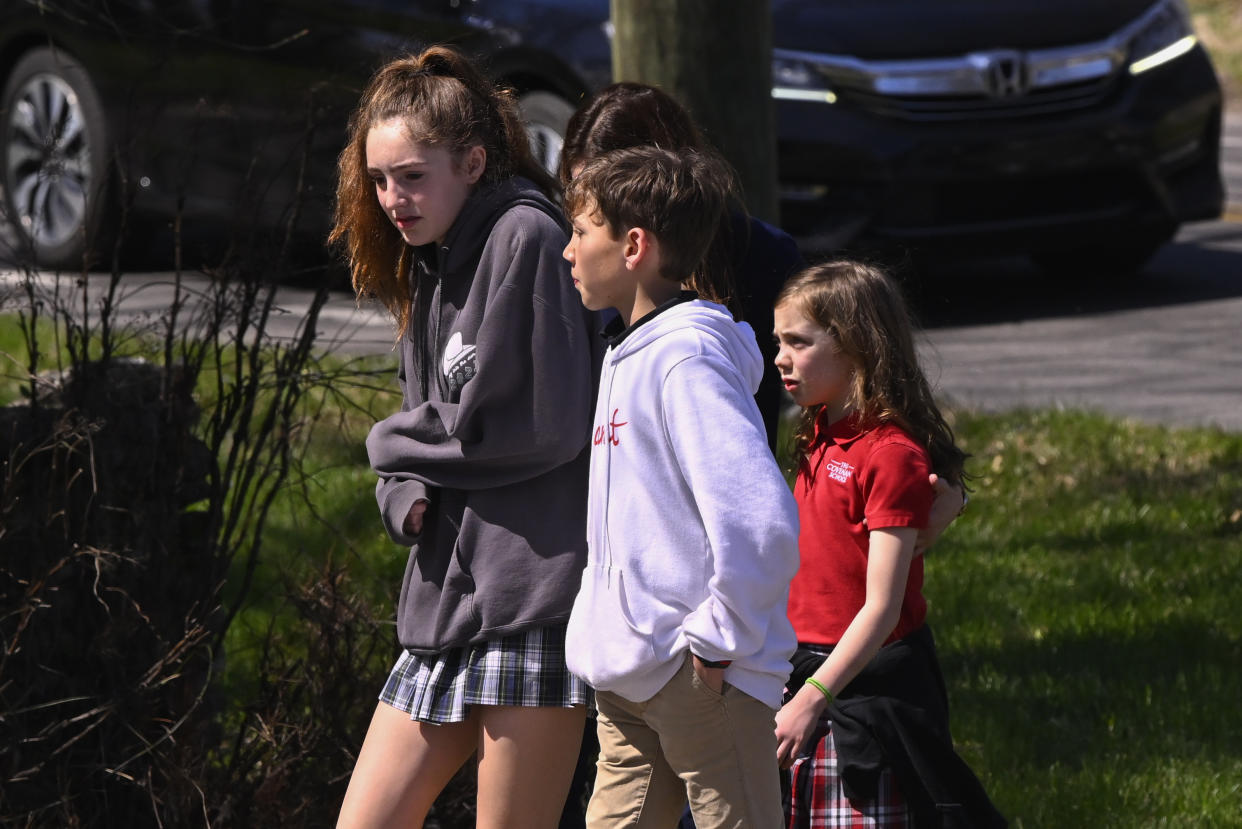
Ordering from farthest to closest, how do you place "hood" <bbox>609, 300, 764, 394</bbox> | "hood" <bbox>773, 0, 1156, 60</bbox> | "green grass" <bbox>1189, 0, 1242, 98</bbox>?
1. "green grass" <bbox>1189, 0, 1242, 98</bbox>
2. "hood" <bbox>773, 0, 1156, 60</bbox>
3. "hood" <bbox>609, 300, 764, 394</bbox>

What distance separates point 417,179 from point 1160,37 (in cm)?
680

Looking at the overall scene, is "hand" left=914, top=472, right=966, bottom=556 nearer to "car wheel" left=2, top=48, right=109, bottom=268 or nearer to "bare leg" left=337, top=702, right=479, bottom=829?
"bare leg" left=337, top=702, right=479, bottom=829

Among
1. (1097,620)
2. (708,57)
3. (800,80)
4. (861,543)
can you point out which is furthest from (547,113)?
(861,543)

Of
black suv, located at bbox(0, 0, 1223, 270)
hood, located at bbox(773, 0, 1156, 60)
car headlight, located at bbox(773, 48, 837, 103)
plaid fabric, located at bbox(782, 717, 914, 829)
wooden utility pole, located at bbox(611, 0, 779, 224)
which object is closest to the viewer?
plaid fabric, located at bbox(782, 717, 914, 829)

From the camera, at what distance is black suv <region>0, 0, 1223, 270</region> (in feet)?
26.1

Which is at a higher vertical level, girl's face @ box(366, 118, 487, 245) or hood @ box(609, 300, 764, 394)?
girl's face @ box(366, 118, 487, 245)

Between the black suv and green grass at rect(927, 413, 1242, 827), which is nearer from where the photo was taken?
green grass at rect(927, 413, 1242, 827)

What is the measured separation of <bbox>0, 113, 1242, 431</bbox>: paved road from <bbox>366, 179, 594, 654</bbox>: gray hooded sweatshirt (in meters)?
2.82

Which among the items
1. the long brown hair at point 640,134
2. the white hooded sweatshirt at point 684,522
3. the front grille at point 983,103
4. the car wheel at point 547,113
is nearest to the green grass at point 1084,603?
the long brown hair at point 640,134

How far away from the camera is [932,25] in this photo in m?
8.44

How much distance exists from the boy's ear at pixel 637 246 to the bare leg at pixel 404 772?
781mm

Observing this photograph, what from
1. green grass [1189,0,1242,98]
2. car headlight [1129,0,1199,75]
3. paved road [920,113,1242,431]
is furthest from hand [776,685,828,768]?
green grass [1189,0,1242,98]

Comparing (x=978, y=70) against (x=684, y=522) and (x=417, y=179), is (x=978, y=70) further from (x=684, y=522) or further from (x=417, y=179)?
(x=684, y=522)

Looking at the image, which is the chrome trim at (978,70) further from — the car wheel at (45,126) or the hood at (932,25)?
the car wheel at (45,126)
